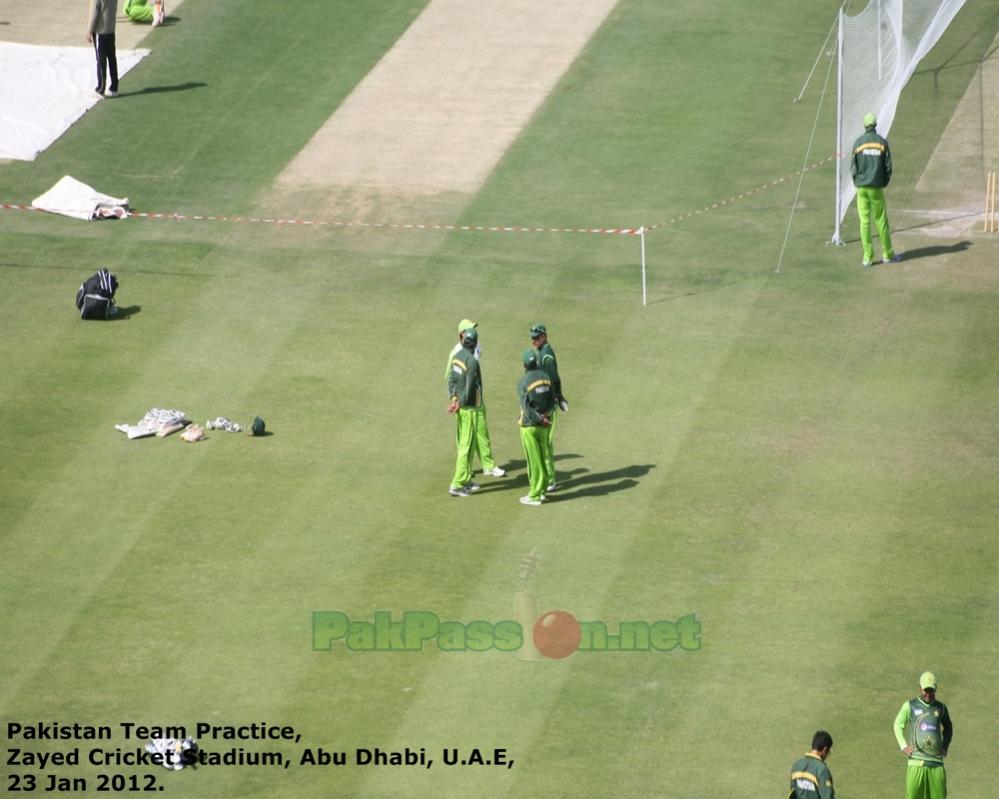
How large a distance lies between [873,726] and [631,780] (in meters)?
2.74

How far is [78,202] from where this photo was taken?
35.0m

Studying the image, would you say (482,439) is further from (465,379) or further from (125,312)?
(125,312)

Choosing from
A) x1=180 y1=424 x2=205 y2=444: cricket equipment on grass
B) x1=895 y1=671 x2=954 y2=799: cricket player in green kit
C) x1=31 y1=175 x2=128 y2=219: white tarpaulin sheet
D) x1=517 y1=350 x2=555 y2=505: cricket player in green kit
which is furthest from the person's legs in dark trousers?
x1=895 y1=671 x2=954 y2=799: cricket player in green kit

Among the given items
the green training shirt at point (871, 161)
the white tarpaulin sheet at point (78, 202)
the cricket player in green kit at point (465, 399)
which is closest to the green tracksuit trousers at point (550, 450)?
the cricket player in green kit at point (465, 399)

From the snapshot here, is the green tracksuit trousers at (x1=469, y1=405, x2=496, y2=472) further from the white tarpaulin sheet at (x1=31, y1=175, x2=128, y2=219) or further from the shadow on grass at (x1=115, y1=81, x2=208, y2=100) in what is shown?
the shadow on grass at (x1=115, y1=81, x2=208, y2=100)

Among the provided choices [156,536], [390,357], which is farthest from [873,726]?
[390,357]

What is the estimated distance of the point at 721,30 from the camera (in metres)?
41.5

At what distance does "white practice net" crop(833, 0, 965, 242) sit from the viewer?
109 feet

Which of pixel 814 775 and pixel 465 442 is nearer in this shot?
pixel 814 775

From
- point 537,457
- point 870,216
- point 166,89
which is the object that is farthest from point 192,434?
point 166,89

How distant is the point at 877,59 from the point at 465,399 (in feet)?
41.3

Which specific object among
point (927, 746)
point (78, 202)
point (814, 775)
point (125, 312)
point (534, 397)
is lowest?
point (125, 312)

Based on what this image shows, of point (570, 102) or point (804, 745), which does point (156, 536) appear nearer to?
point (804, 745)

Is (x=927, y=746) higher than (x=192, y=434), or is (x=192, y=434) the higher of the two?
(x=927, y=746)
